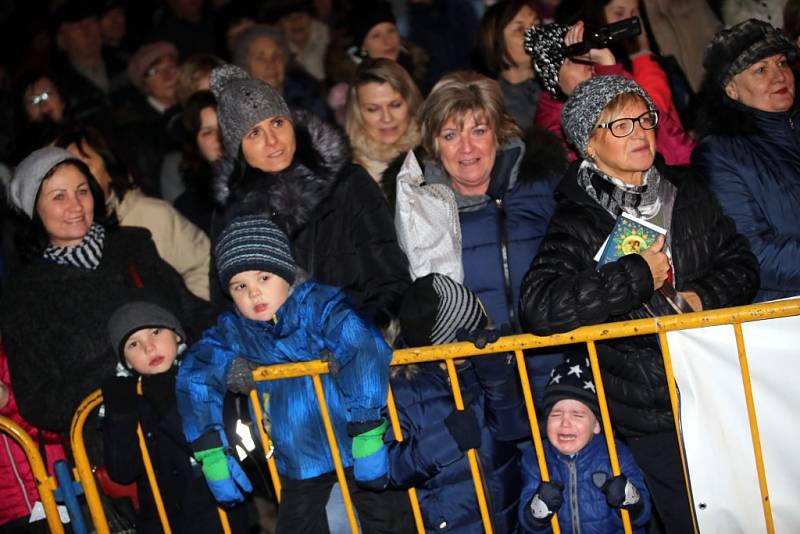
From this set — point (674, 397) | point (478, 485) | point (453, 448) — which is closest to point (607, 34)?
point (674, 397)

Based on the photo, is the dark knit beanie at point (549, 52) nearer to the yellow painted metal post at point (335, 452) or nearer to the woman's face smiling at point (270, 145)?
the woman's face smiling at point (270, 145)

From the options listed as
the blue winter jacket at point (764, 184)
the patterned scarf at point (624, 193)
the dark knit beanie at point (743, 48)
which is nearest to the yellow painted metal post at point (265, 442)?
the patterned scarf at point (624, 193)

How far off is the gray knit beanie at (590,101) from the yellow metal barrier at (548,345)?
964mm

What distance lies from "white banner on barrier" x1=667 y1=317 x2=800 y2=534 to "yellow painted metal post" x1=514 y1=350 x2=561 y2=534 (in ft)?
2.01

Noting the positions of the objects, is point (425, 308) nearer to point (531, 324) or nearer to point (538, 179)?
point (531, 324)

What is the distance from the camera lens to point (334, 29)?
792 centimetres

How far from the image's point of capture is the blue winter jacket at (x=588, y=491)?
14.4ft

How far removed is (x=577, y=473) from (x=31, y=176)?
3.30 metres

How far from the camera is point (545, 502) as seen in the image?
434 cm

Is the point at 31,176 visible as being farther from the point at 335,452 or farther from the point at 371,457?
the point at 371,457

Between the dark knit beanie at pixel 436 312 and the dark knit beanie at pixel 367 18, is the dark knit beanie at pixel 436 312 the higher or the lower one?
the lower one

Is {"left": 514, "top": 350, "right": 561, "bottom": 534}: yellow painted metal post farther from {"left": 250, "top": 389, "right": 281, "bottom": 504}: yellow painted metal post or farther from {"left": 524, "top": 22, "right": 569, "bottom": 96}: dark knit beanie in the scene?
{"left": 524, "top": 22, "right": 569, "bottom": 96}: dark knit beanie

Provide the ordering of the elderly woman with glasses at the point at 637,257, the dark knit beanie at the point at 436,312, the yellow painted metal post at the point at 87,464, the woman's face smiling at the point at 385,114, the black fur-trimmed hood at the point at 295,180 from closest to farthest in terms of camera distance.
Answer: the elderly woman with glasses at the point at 637,257
the dark knit beanie at the point at 436,312
the yellow painted metal post at the point at 87,464
the black fur-trimmed hood at the point at 295,180
the woman's face smiling at the point at 385,114

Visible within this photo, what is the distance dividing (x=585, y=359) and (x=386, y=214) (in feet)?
4.08
